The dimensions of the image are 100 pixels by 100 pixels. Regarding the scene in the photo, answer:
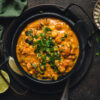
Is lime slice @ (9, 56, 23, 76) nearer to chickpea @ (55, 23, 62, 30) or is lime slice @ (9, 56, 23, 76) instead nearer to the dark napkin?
the dark napkin

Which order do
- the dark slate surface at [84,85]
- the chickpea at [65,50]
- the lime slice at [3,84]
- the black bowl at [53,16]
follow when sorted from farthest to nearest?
the dark slate surface at [84,85] → the lime slice at [3,84] → the black bowl at [53,16] → the chickpea at [65,50]

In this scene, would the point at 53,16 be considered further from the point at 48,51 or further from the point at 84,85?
the point at 84,85

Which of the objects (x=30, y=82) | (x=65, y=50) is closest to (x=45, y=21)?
(x=65, y=50)

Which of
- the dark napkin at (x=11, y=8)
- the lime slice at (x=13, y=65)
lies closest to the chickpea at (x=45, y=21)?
the dark napkin at (x=11, y=8)

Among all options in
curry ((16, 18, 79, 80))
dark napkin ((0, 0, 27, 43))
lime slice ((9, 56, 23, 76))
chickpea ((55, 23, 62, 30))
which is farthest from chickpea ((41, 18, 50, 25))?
lime slice ((9, 56, 23, 76))

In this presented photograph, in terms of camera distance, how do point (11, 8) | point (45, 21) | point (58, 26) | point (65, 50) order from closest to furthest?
point (65, 50) < point (58, 26) < point (45, 21) < point (11, 8)

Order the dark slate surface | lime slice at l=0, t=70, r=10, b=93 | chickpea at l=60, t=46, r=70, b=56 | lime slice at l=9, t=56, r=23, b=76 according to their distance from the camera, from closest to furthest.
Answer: chickpea at l=60, t=46, r=70, b=56, lime slice at l=9, t=56, r=23, b=76, lime slice at l=0, t=70, r=10, b=93, the dark slate surface

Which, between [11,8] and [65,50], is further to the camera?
[11,8]

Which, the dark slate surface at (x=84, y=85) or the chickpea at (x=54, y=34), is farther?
the dark slate surface at (x=84, y=85)

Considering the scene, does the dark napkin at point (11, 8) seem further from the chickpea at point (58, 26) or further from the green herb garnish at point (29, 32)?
the chickpea at point (58, 26)
